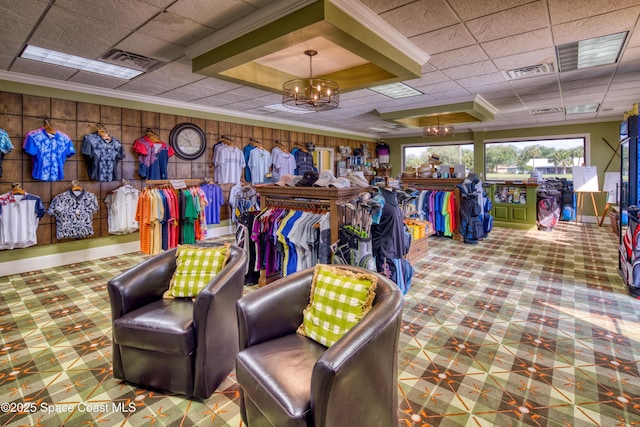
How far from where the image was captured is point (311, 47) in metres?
3.98

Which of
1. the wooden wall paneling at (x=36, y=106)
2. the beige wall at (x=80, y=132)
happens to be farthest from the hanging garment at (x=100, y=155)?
the wooden wall paneling at (x=36, y=106)

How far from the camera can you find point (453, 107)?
6691 mm

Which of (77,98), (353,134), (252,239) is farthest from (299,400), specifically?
(353,134)

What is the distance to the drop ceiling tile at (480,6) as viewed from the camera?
2.84 metres

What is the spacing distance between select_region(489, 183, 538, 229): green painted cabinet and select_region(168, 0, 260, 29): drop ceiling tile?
7.29 metres

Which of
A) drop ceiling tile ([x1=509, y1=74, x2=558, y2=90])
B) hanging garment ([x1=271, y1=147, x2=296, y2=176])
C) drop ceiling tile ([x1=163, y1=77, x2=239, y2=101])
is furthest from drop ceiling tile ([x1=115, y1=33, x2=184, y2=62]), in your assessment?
drop ceiling tile ([x1=509, y1=74, x2=558, y2=90])

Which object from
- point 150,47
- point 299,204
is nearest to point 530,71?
point 299,204

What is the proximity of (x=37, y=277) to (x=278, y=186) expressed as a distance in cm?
377

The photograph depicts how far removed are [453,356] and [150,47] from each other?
438cm

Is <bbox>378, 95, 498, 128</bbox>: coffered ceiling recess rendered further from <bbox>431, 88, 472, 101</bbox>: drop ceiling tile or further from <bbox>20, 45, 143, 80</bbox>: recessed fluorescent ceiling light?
<bbox>20, 45, 143, 80</bbox>: recessed fluorescent ceiling light

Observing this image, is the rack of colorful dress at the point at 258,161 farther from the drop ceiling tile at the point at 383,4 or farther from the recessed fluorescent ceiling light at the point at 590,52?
the recessed fluorescent ceiling light at the point at 590,52

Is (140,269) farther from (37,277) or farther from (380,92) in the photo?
(380,92)

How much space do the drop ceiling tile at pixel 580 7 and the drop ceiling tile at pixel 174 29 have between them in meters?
3.25

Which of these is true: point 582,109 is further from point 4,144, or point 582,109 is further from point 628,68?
point 4,144
